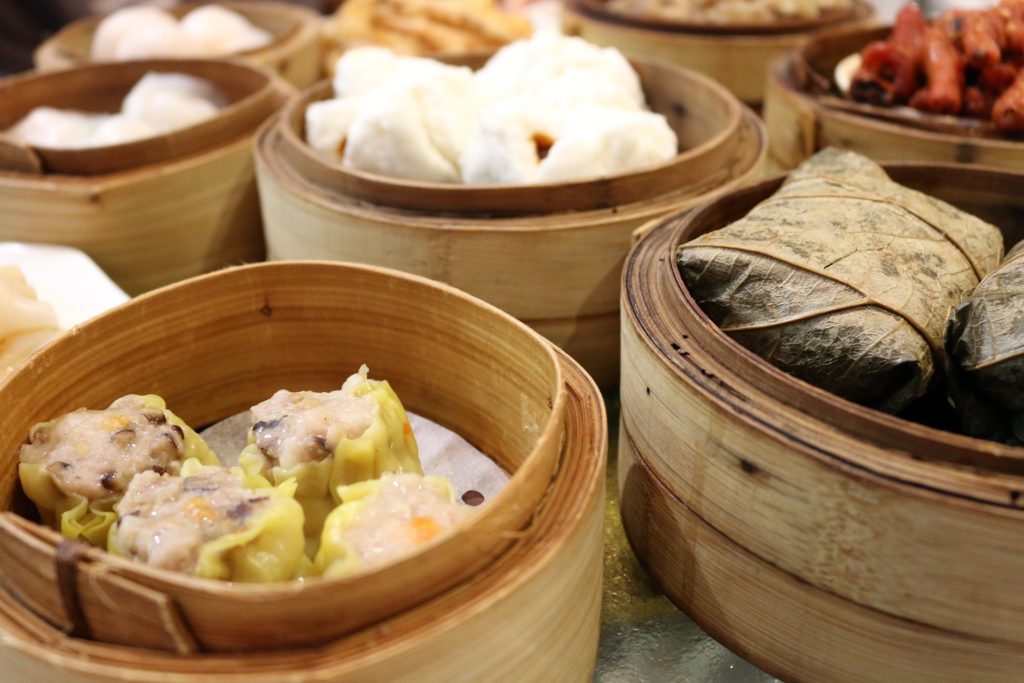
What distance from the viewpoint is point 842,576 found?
1.31 metres

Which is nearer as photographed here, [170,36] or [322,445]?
[322,445]

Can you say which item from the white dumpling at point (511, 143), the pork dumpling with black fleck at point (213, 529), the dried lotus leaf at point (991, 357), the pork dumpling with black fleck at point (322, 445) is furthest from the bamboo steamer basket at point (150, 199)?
the dried lotus leaf at point (991, 357)

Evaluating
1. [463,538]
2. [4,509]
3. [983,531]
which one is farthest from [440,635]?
[4,509]

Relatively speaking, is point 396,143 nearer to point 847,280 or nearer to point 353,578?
point 847,280

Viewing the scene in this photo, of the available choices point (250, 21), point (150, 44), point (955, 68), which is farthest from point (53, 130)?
point (955, 68)

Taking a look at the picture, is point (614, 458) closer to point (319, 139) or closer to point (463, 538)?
point (463, 538)

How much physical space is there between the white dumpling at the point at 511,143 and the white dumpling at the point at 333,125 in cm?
41

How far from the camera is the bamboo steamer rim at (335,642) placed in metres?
1.05

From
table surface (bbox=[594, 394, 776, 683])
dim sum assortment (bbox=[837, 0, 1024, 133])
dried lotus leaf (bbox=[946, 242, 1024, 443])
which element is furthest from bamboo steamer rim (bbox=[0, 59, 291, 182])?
dried lotus leaf (bbox=[946, 242, 1024, 443])

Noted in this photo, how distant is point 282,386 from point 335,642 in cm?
94

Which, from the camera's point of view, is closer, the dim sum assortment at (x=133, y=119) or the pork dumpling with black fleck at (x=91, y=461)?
the pork dumpling with black fleck at (x=91, y=461)

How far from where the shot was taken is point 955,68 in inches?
96.9

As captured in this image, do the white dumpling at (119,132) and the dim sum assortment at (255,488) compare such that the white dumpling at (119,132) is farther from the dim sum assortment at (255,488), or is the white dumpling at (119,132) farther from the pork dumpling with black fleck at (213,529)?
the pork dumpling with black fleck at (213,529)

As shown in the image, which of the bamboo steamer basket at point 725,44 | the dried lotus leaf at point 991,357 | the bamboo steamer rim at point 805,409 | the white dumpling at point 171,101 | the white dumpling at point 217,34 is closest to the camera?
the bamboo steamer rim at point 805,409
